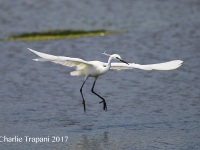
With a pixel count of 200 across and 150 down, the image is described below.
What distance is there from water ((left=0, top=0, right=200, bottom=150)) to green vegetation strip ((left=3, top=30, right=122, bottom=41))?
691 mm

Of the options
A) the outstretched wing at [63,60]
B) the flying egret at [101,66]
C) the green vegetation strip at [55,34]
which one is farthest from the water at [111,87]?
the outstretched wing at [63,60]

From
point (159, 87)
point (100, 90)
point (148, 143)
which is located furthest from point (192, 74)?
point (148, 143)

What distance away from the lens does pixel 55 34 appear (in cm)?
2508

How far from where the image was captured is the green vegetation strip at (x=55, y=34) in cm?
2428

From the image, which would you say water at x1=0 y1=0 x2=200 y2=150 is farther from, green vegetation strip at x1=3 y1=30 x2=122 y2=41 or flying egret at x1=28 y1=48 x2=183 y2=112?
flying egret at x1=28 y1=48 x2=183 y2=112

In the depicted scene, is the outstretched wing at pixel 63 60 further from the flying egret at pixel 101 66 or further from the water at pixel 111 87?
the water at pixel 111 87

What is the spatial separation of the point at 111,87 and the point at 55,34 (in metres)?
7.96

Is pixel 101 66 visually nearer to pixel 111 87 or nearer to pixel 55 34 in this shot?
pixel 111 87

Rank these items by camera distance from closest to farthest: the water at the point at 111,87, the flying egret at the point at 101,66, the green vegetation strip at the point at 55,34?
the water at the point at 111,87 → the flying egret at the point at 101,66 → the green vegetation strip at the point at 55,34

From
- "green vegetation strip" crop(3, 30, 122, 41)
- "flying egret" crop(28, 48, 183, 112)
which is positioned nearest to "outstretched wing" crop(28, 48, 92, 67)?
"flying egret" crop(28, 48, 183, 112)

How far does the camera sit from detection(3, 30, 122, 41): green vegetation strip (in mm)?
24281

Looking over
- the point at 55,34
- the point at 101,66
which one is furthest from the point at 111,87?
the point at 55,34

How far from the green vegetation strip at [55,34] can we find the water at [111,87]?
0.69 m

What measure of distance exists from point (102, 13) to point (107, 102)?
14228mm
